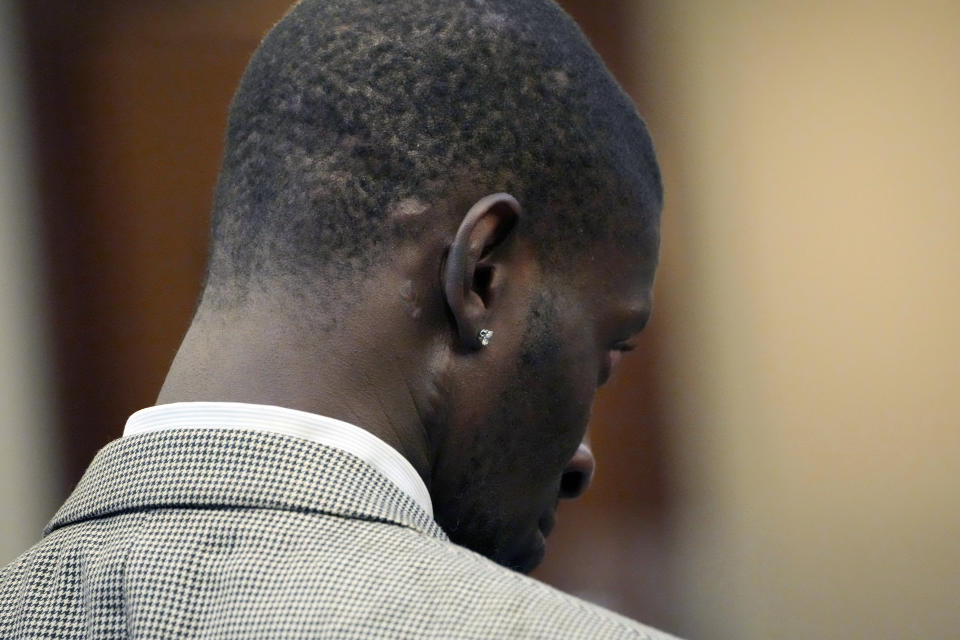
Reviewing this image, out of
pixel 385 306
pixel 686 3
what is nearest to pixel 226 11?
pixel 686 3

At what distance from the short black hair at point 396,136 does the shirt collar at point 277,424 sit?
14cm

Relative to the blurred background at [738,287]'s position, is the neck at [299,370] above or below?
above

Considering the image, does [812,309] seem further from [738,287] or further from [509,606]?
[509,606]

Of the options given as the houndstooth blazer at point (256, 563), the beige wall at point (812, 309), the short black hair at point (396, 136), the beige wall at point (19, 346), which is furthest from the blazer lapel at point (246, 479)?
the beige wall at point (812, 309)

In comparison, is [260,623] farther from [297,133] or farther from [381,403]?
[297,133]

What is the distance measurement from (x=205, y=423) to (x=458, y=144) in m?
0.35

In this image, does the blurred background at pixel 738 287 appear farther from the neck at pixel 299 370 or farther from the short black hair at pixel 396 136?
the neck at pixel 299 370

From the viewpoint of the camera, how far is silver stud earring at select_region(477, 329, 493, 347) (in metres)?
1.16

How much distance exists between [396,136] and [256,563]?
0.42 m

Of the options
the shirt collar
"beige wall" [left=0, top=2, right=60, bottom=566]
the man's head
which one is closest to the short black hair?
the man's head

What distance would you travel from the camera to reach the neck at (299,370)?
104 cm

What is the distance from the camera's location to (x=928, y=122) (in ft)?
12.9

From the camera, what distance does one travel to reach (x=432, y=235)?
1117 mm

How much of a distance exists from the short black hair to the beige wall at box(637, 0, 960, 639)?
283 cm
